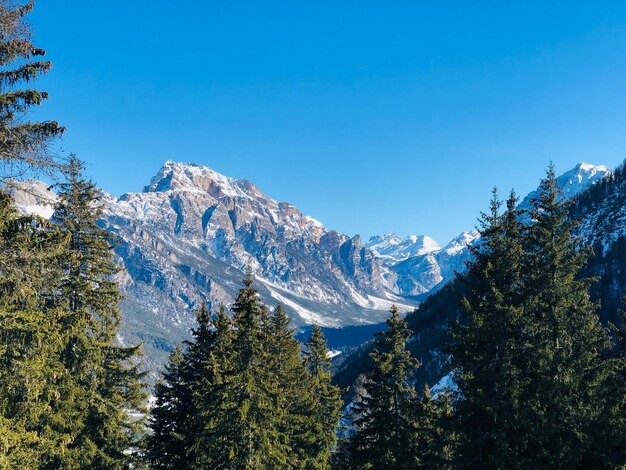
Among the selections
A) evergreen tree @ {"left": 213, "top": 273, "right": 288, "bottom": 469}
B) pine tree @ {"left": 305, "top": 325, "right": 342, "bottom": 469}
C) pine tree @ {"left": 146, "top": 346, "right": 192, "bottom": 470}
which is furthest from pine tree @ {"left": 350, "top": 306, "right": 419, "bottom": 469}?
pine tree @ {"left": 146, "top": 346, "right": 192, "bottom": 470}

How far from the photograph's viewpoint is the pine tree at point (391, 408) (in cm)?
2834

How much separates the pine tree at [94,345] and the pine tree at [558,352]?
19536mm

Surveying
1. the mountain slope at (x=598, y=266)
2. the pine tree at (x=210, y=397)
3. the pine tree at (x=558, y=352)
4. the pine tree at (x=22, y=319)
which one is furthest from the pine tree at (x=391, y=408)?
the mountain slope at (x=598, y=266)

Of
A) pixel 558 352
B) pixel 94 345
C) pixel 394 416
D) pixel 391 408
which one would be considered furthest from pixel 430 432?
pixel 94 345

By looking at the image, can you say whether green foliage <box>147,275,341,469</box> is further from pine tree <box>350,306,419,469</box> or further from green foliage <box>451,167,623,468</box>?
green foliage <box>451,167,623,468</box>

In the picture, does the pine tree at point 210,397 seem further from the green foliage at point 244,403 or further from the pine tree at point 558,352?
the pine tree at point 558,352

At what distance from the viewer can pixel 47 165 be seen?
12711 mm

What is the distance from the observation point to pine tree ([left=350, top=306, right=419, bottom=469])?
93.0 feet

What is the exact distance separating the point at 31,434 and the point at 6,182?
6908 mm

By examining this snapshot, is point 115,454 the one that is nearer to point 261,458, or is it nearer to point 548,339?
point 261,458

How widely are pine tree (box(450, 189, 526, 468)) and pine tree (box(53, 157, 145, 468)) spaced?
669 inches

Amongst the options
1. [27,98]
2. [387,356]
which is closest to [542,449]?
[387,356]

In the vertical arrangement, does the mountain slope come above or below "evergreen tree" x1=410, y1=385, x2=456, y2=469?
above

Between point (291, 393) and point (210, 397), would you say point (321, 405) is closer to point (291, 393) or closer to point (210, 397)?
point (291, 393)
